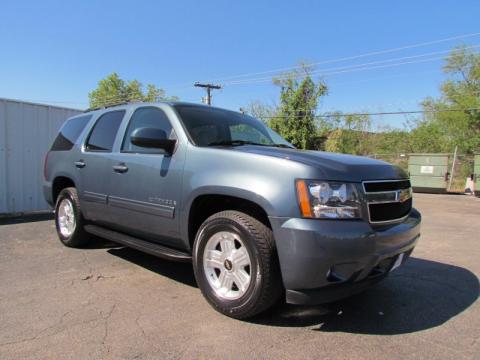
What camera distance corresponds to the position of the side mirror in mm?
3660

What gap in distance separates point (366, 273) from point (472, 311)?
1.33 m

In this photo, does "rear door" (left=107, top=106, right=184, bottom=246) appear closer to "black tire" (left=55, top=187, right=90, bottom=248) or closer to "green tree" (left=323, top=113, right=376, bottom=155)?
"black tire" (left=55, top=187, right=90, bottom=248)

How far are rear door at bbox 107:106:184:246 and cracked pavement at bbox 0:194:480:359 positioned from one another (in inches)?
23.0

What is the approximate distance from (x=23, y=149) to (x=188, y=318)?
7.54 meters

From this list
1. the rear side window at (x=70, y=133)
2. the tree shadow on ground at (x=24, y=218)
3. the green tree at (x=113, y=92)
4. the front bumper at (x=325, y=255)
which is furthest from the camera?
the green tree at (x=113, y=92)

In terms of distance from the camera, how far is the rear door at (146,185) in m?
3.75

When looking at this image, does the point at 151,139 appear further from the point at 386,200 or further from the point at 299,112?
the point at 299,112

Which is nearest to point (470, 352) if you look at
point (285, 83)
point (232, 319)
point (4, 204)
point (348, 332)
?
point (348, 332)

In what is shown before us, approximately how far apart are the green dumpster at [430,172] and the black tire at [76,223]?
16.2 m

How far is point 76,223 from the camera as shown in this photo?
5316 mm

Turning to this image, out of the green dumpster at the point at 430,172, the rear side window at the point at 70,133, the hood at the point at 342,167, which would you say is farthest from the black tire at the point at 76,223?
the green dumpster at the point at 430,172

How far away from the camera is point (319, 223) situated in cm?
281

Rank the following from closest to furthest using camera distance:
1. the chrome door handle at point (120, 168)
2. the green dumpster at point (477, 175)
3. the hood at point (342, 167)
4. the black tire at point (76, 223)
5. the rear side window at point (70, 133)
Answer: the hood at point (342, 167) < the chrome door handle at point (120, 168) < the black tire at point (76, 223) < the rear side window at point (70, 133) < the green dumpster at point (477, 175)

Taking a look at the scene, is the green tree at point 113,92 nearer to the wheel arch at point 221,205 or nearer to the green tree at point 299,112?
the green tree at point 299,112
